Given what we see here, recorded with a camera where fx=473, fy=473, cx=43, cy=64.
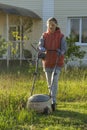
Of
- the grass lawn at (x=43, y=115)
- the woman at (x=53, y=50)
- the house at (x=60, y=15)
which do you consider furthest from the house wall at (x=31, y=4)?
the woman at (x=53, y=50)

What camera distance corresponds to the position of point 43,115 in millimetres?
9320

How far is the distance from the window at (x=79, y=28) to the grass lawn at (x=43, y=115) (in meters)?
11.6

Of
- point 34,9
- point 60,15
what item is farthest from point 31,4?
point 60,15

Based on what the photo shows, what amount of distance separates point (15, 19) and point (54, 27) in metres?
18.3

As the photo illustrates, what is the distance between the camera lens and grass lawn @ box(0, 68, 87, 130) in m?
8.33

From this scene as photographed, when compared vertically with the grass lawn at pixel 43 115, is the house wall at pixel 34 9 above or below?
above

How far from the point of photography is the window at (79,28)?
25.7 meters

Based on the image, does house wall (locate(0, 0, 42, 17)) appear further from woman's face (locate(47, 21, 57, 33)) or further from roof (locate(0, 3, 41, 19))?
woman's face (locate(47, 21, 57, 33))

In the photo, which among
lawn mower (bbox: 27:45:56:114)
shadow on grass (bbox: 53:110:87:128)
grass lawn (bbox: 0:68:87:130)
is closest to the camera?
grass lawn (bbox: 0:68:87:130)

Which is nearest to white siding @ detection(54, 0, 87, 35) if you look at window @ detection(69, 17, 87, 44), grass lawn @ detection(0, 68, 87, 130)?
window @ detection(69, 17, 87, 44)

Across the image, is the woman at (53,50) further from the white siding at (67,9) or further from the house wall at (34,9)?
the house wall at (34,9)

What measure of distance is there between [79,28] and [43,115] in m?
16.8

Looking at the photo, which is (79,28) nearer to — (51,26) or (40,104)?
(51,26)

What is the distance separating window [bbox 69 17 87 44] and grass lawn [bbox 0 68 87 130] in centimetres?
1165
